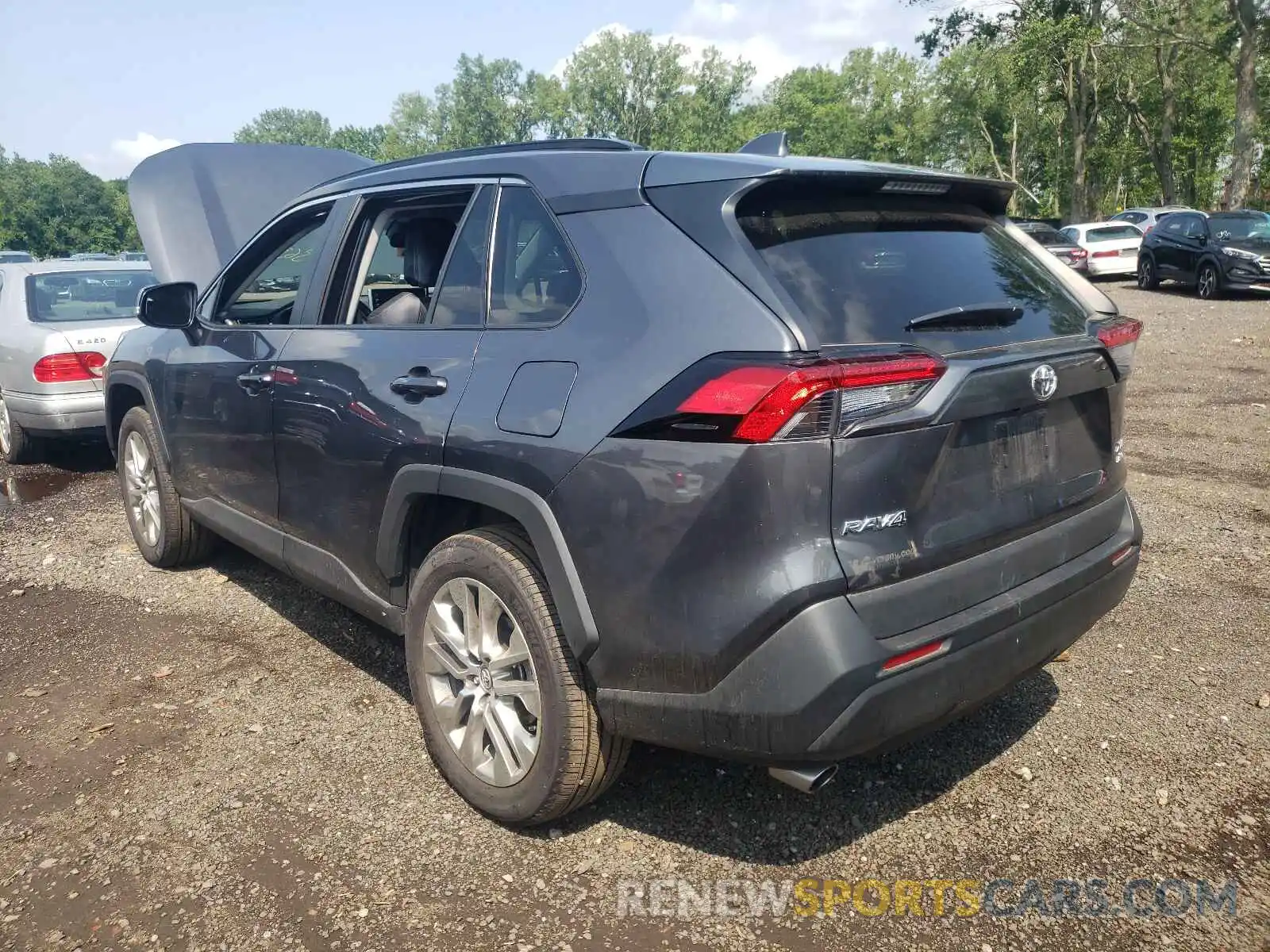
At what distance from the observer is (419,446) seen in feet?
9.46

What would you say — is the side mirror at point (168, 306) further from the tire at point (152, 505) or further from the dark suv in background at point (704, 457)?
the dark suv in background at point (704, 457)

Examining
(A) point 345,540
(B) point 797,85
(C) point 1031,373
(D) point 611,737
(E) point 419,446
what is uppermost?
(B) point 797,85

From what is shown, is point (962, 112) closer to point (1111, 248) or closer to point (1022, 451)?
point (1111, 248)

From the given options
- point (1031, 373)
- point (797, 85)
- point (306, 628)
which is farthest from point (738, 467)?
point (797, 85)

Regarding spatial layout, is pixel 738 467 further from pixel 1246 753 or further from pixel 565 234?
pixel 1246 753

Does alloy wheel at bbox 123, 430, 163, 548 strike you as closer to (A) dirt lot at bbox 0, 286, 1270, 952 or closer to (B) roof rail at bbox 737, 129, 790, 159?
(A) dirt lot at bbox 0, 286, 1270, 952

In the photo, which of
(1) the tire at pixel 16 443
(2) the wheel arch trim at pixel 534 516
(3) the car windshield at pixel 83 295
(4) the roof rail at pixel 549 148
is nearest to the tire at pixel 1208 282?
(3) the car windshield at pixel 83 295

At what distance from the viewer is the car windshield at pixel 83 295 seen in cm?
752

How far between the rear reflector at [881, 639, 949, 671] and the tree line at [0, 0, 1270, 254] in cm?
2249

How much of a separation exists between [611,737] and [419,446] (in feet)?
3.34

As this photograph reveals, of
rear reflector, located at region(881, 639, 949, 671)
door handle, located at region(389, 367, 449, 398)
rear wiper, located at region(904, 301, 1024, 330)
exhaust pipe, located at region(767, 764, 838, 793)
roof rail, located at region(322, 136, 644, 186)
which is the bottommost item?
exhaust pipe, located at region(767, 764, 838, 793)

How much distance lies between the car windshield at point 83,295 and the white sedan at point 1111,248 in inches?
852

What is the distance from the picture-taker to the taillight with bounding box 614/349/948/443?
2.12 m

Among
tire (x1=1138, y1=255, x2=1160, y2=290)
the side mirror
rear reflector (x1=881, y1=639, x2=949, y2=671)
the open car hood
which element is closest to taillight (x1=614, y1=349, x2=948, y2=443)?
rear reflector (x1=881, y1=639, x2=949, y2=671)
